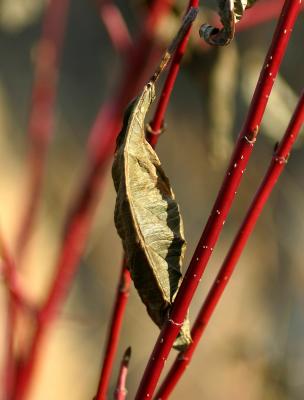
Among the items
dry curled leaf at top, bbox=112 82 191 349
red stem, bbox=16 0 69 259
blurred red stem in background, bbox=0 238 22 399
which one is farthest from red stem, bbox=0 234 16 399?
dry curled leaf at top, bbox=112 82 191 349

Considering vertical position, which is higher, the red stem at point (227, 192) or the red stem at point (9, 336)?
the red stem at point (227, 192)

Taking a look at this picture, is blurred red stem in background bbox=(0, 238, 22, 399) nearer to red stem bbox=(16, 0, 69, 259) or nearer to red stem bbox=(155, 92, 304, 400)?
red stem bbox=(16, 0, 69, 259)

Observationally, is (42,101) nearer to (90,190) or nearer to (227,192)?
(90,190)

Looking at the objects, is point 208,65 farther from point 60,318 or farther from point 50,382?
point 50,382

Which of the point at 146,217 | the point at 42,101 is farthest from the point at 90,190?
the point at 146,217

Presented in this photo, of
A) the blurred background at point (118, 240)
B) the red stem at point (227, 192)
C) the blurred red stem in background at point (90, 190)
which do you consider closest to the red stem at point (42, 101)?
the blurred red stem in background at point (90, 190)

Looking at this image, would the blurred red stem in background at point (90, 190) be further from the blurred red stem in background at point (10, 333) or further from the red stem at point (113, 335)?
the red stem at point (113, 335)
